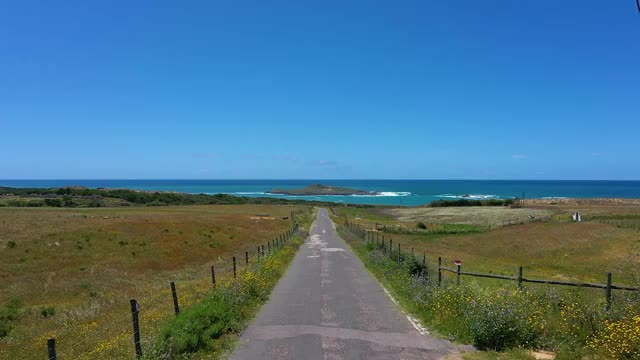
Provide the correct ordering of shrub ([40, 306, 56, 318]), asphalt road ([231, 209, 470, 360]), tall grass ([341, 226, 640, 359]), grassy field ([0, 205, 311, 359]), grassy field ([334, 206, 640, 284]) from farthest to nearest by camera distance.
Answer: grassy field ([334, 206, 640, 284])
shrub ([40, 306, 56, 318])
grassy field ([0, 205, 311, 359])
asphalt road ([231, 209, 470, 360])
tall grass ([341, 226, 640, 359])

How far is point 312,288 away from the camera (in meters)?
19.4

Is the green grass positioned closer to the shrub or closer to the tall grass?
the tall grass

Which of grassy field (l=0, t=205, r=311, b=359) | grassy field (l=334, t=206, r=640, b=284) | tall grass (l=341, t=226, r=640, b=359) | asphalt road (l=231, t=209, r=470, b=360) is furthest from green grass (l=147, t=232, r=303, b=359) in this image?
grassy field (l=334, t=206, r=640, b=284)

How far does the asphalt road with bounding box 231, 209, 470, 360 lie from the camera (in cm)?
1026

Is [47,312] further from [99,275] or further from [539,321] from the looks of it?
[539,321]

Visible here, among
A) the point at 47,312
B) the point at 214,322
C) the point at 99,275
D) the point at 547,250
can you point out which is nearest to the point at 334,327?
the point at 214,322

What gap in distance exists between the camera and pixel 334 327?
12609 mm

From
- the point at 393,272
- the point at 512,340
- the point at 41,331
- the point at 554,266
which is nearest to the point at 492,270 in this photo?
the point at 554,266

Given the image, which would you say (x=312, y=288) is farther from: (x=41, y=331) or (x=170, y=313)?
(x=41, y=331)

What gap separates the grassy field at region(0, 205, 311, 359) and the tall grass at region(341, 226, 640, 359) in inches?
277

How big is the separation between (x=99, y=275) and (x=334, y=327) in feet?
73.1

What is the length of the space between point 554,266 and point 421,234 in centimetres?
2597

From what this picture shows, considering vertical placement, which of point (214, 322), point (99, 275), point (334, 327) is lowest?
point (99, 275)

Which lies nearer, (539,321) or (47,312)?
(539,321)
